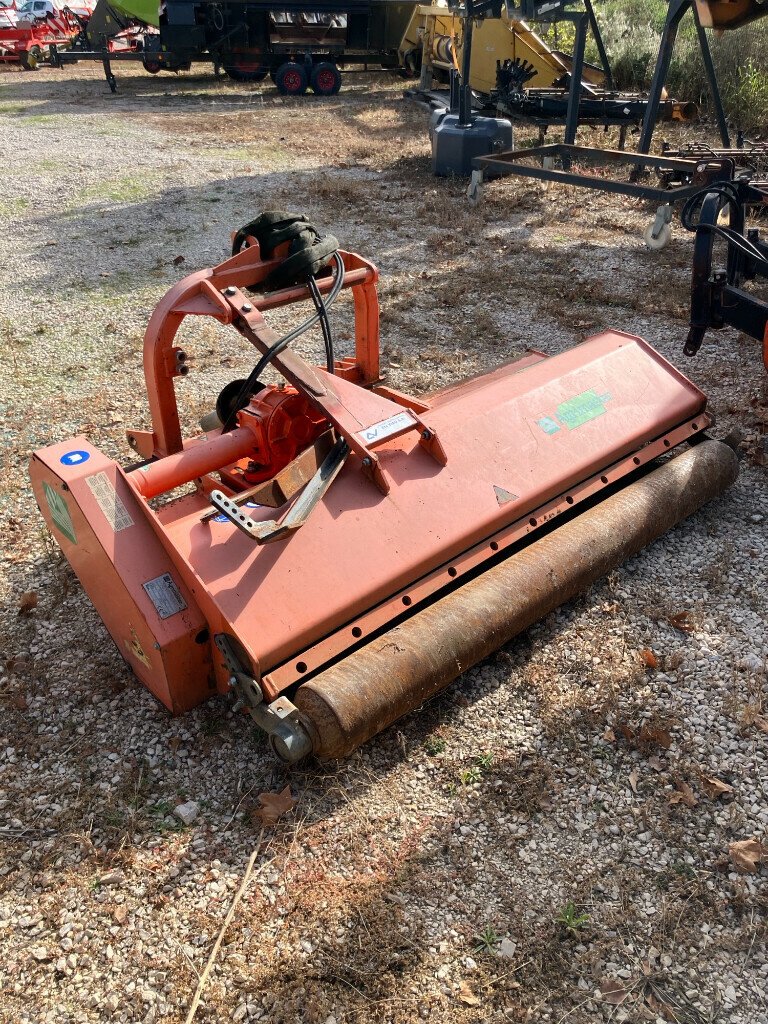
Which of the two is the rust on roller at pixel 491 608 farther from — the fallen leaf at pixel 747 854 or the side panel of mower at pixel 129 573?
the fallen leaf at pixel 747 854

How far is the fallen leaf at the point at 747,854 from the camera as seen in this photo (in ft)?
8.04

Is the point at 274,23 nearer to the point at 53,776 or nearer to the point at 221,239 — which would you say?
the point at 221,239

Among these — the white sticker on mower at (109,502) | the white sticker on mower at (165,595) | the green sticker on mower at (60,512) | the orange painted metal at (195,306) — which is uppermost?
the orange painted metal at (195,306)

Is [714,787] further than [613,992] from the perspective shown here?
Yes

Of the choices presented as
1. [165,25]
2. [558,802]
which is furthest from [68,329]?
[165,25]

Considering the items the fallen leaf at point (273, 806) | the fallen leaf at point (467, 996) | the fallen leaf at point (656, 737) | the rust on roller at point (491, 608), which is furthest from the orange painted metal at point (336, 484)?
the fallen leaf at point (467, 996)

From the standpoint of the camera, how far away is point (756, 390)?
5.07 metres

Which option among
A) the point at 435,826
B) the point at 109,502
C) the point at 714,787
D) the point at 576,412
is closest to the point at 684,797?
the point at 714,787

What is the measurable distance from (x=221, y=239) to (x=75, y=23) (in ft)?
62.3

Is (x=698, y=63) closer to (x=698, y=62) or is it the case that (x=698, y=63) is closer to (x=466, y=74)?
(x=698, y=62)

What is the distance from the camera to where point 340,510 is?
2.91 meters

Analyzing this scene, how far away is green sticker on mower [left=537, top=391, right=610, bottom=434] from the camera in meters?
3.46

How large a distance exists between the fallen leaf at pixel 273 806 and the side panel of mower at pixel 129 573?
19.0 inches

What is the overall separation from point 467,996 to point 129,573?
1.65 metres
